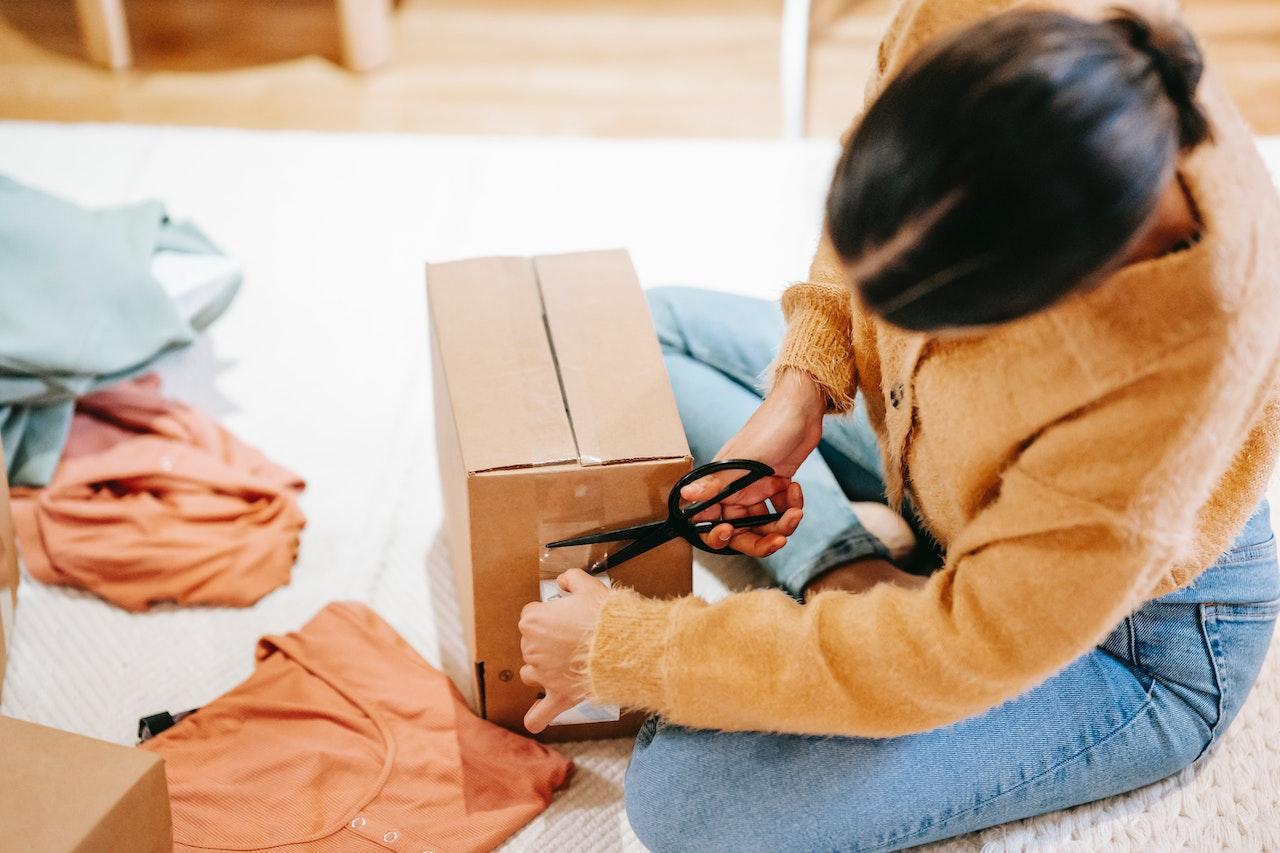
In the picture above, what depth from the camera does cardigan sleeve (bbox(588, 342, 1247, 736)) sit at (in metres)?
0.64

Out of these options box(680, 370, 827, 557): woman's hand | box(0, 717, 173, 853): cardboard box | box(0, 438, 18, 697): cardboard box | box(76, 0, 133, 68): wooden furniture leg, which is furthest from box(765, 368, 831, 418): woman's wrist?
box(76, 0, 133, 68): wooden furniture leg

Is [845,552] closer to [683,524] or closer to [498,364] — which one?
[683,524]

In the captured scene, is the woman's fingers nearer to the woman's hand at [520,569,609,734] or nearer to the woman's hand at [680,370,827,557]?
the woman's hand at [520,569,609,734]

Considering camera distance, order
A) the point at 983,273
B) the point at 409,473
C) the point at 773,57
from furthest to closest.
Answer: the point at 773,57, the point at 409,473, the point at 983,273

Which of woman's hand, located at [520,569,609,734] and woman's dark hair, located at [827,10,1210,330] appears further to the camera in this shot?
woman's hand, located at [520,569,609,734]

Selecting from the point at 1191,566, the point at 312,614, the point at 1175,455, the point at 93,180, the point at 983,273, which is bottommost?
the point at 312,614

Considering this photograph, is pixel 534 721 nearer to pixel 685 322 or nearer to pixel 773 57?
pixel 685 322

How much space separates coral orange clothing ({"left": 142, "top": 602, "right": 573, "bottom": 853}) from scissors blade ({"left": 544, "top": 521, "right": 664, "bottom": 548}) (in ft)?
0.74

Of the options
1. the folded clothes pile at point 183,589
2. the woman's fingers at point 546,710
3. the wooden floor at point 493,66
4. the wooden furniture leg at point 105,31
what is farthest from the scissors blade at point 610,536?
the wooden furniture leg at point 105,31

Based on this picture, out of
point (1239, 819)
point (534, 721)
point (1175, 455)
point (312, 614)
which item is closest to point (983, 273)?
point (1175, 455)

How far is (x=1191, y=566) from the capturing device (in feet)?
2.59

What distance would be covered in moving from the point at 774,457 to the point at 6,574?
0.71 meters

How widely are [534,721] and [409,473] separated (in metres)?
0.50

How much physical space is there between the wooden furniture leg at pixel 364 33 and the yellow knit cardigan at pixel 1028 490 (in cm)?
143
